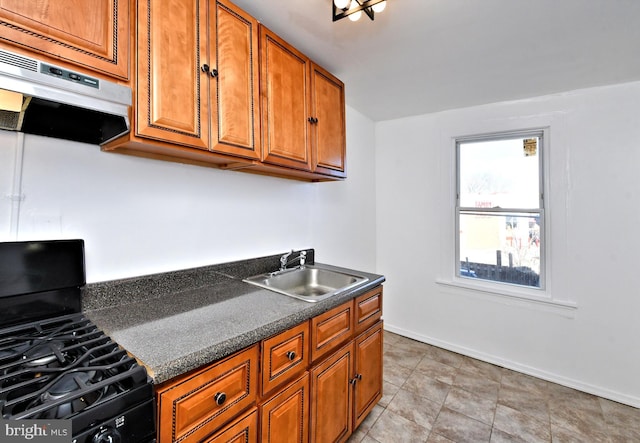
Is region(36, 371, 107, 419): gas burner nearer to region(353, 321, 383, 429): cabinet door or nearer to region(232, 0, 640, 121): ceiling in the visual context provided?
region(353, 321, 383, 429): cabinet door

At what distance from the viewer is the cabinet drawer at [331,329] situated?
4.34 ft

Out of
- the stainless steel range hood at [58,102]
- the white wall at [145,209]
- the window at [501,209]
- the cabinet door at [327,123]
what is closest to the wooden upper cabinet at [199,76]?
the stainless steel range hood at [58,102]

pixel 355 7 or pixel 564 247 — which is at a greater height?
pixel 355 7

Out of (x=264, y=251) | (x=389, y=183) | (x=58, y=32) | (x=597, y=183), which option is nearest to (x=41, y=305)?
(x=58, y=32)

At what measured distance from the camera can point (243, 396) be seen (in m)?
1.01

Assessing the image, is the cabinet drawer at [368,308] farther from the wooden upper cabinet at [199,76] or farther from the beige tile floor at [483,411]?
the wooden upper cabinet at [199,76]

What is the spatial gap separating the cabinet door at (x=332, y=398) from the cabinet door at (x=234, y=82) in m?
1.14

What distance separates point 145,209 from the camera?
4.50 feet

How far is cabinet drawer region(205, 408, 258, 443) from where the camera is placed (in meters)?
0.94

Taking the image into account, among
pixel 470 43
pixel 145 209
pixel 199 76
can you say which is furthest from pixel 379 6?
pixel 145 209

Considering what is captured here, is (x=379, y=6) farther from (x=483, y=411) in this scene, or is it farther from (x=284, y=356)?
(x=483, y=411)

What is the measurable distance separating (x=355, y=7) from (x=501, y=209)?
2.19 meters

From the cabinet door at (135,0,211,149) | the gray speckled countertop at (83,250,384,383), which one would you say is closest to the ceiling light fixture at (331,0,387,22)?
the cabinet door at (135,0,211,149)

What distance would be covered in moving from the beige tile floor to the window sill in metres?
0.60
